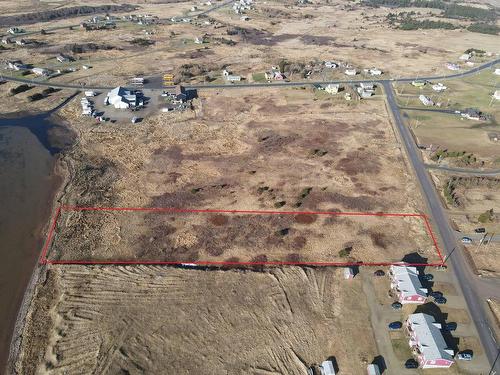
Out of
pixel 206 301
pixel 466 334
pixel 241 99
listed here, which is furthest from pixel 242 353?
pixel 241 99

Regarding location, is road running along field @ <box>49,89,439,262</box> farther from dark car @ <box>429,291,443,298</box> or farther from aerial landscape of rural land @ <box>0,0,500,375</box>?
dark car @ <box>429,291,443,298</box>

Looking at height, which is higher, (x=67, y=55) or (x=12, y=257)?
(x=67, y=55)

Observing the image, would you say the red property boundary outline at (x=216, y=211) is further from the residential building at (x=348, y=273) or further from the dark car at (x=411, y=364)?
the dark car at (x=411, y=364)

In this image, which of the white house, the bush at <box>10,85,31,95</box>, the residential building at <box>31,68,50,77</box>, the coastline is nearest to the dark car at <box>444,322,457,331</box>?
the coastline

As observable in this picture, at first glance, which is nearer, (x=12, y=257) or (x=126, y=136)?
(x=12, y=257)

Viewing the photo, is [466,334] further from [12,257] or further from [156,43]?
[156,43]

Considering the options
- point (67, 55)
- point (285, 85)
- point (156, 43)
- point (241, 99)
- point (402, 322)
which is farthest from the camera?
point (156, 43)

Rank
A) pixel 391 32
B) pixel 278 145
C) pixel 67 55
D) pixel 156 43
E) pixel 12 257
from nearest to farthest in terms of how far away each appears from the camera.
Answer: pixel 12 257 < pixel 278 145 < pixel 67 55 < pixel 156 43 < pixel 391 32

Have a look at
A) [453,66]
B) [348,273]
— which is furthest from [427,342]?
[453,66]
